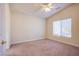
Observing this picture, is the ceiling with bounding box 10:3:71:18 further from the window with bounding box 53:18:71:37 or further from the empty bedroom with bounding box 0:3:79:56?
the window with bounding box 53:18:71:37

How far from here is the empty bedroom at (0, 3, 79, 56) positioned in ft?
6.02

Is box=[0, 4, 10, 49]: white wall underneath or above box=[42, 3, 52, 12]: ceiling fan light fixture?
underneath

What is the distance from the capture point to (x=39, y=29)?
1932 mm

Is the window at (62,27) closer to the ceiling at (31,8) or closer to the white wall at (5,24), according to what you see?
the ceiling at (31,8)

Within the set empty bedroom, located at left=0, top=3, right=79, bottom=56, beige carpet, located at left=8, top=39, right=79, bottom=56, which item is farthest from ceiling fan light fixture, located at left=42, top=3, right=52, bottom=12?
beige carpet, located at left=8, top=39, right=79, bottom=56

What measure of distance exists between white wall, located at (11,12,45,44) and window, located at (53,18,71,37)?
23 centimetres

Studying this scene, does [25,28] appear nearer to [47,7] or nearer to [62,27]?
[47,7]

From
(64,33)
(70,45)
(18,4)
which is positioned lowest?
(70,45)

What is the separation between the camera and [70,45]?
1.82 metres

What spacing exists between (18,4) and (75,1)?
1.02 meters

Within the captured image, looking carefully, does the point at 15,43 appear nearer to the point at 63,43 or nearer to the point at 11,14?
the point at 11,14

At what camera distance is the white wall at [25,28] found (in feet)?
6.09

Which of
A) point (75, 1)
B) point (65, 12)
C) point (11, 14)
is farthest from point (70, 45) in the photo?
point (11, 14)

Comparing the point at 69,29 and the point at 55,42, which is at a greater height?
the point at 69,29
